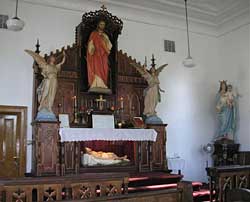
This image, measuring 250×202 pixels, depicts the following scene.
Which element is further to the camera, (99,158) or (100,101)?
(100,101)

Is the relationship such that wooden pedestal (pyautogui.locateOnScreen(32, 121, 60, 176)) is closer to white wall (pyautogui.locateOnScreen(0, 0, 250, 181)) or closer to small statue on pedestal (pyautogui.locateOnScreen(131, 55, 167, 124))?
white wall (pyautogui.locateOnScreen(0, 0, 250, 181))

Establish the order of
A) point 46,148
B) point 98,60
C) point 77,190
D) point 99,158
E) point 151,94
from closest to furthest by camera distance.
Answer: point 77,190 < point 46,148 < point 99,158 < point 98,60 < point 151,94

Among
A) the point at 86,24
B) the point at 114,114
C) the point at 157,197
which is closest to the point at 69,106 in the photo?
the point at 114,114

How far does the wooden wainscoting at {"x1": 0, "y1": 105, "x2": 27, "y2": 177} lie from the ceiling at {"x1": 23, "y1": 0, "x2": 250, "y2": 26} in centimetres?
252

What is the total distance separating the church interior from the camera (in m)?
6.91

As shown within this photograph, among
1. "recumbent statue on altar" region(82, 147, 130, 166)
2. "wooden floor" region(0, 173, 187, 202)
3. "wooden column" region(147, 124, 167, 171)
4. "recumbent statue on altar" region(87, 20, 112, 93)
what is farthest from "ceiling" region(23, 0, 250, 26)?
"wooden floor" region(0, 173, 187, 202)

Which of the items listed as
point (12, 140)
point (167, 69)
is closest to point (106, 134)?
point (12, 140)

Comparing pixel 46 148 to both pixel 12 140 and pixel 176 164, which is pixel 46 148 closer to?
pixel 12 140

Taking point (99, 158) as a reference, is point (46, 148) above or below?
above

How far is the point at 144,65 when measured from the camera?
826 centimetres

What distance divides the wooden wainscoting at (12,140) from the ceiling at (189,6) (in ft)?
8.25

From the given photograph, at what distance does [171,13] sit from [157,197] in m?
6.34

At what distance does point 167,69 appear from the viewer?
904cm

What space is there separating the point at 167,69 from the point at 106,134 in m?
2.77
